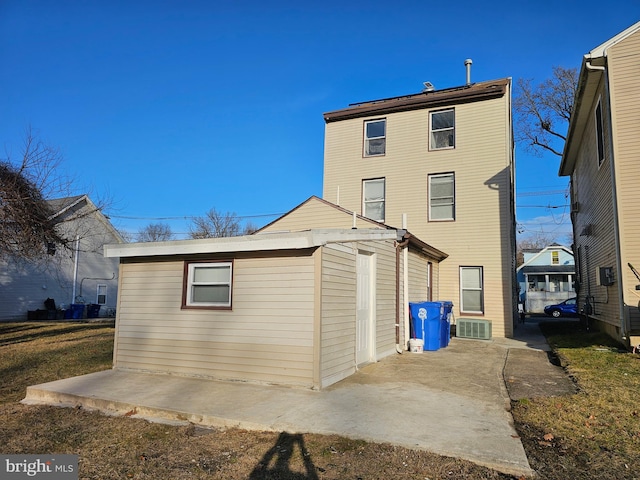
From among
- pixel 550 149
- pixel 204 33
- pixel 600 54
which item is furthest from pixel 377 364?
pixel 550 149

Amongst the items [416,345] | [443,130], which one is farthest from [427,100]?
[416,345]

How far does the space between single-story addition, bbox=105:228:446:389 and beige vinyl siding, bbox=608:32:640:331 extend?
5.00 metres

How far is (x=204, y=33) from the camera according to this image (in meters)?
11.2

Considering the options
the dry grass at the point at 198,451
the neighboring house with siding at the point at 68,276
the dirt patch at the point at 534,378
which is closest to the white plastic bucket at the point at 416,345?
the dirt patch at the point at 534,378

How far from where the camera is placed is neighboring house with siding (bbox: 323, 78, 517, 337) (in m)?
14.4

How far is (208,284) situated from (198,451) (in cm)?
360

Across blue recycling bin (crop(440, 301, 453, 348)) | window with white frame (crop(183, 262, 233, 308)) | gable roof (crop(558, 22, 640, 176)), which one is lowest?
blue recycling bin (crop(440, 301, 453, 348))

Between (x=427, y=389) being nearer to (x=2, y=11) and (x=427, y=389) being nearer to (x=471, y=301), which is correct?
(x=471, y=301)

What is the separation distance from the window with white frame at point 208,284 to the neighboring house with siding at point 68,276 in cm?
1359

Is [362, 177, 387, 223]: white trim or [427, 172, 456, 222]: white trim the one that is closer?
[427, 172, 456, 222]: white trim

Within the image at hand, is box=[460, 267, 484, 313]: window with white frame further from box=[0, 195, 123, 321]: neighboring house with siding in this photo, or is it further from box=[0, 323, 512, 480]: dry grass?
box=[0, 195, 123, 321]: neighboring house with siding

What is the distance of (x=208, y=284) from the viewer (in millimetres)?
7391

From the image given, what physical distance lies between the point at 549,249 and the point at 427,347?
107 ft

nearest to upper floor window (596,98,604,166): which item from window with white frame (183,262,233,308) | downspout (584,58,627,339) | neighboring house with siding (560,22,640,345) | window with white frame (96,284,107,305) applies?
neighboring house with siding (560,22,640,345)
